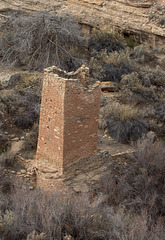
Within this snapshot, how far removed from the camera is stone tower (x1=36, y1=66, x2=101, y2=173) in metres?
7.30

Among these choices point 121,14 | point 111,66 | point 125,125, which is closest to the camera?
point 125,125

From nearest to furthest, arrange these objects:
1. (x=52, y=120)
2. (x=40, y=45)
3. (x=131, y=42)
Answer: (x=52, y=120) < (x=40, y=45) < (x=131, y=42)

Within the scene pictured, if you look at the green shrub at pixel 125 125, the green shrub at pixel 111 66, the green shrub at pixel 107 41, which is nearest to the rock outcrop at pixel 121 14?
the green shrub at pixel 107 41

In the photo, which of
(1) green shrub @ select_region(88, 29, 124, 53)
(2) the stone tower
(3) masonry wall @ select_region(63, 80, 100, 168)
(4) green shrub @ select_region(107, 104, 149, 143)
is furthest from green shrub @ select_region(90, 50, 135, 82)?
(3) masonry wall @ select_region(63, 80, 100, 168)

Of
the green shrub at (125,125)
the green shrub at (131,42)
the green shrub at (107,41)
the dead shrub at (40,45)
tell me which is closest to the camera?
the green shrub at (125,125)

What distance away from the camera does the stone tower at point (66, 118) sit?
24.0 feet

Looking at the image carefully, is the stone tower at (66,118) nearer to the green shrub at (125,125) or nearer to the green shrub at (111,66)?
the green shrub at (125,125)

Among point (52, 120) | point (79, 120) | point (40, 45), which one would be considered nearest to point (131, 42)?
point (40, 45)

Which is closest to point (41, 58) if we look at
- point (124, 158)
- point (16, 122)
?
point (16, 122)

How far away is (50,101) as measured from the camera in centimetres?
750

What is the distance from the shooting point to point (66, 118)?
7367 millimetres

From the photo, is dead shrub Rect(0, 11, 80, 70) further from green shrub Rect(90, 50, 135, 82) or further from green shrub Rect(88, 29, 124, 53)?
green shrub Rect(88, 29, 124, 53)

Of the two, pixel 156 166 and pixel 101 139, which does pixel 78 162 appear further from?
pixel 101 139

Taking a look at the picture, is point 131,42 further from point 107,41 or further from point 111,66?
point 111,66
